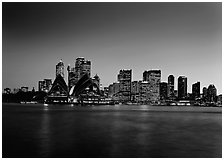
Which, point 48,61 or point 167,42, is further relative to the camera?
point 48,61

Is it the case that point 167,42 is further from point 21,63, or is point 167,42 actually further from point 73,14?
point 21,63

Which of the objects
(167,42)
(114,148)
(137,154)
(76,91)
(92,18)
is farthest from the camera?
(76,91)

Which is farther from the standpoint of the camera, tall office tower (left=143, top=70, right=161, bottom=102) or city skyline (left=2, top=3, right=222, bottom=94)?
tall office tower (left=143, top=70, right=161, bottom=102)

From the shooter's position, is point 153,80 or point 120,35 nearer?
point 120,35

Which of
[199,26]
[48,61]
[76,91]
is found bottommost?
[76,91]

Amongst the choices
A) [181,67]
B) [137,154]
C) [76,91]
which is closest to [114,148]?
[137,154]

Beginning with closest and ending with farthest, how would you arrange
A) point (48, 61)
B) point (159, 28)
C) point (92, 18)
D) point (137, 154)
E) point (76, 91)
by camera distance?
point (137, 154)
point (92, 18)
point (159, 28)
point (48, 61)
point (76, 91)

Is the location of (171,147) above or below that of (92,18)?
below

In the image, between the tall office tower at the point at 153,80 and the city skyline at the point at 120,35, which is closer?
the city skyline at the point at 120,35
